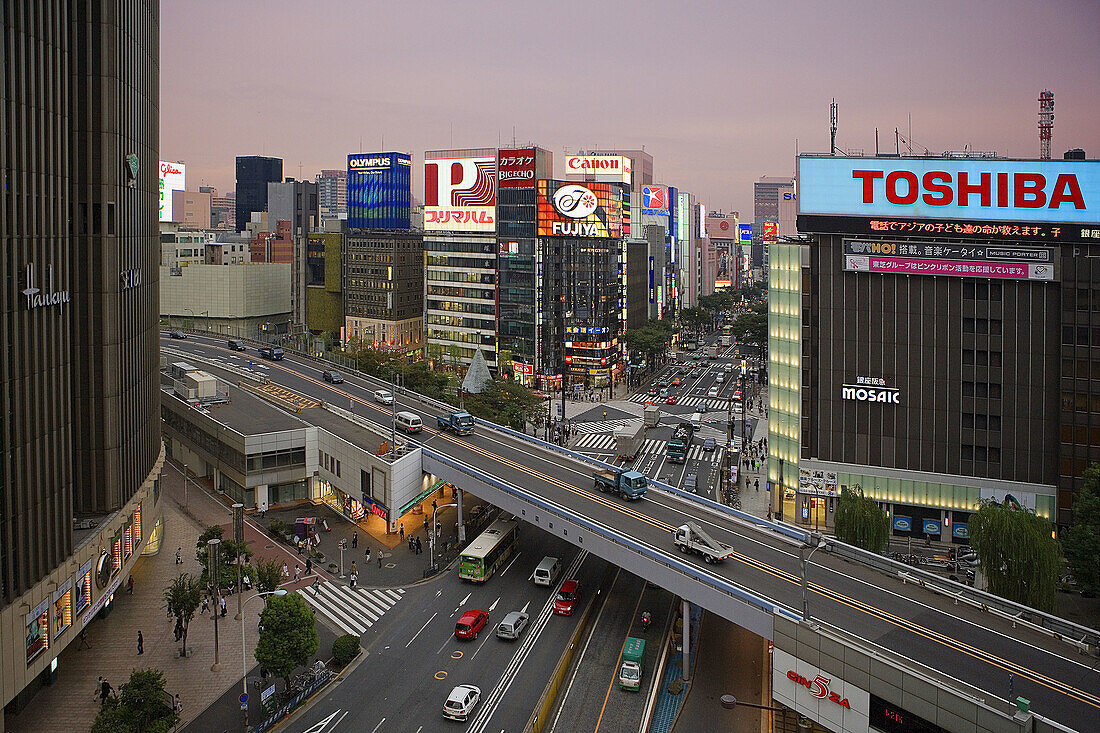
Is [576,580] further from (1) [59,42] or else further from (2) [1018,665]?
(1) [59,42]

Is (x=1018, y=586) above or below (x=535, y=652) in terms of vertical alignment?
above

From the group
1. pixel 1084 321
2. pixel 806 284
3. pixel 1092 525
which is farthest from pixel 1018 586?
pixel 806 284

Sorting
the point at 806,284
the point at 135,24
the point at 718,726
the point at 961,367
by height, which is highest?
the point at 135,24

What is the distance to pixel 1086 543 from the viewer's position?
50.7 meters

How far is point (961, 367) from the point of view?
6631 cm

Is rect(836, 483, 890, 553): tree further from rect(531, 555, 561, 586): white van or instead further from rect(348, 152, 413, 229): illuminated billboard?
rect(348, 152, 413, 229): illuminated billboard

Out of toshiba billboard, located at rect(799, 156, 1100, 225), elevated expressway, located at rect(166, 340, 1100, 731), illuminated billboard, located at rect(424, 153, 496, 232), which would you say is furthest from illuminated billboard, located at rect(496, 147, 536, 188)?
elevated expressway, located at rect(166, 340, 1100, 731)

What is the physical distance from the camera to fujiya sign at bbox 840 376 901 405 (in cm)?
6825

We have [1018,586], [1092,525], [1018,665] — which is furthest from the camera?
[1092,525]

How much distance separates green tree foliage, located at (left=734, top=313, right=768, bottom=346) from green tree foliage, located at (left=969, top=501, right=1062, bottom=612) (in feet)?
413

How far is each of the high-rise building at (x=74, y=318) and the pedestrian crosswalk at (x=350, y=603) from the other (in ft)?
38.4

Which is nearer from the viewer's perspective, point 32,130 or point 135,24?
point 32,130

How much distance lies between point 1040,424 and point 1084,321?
8.11 m

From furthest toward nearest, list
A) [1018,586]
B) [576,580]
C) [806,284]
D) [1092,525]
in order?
[806,284], [576,580], [1092,525], [1018,586]
